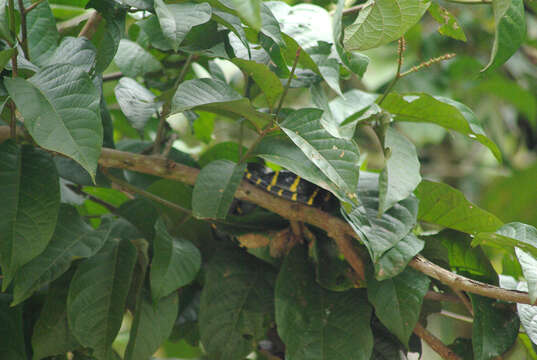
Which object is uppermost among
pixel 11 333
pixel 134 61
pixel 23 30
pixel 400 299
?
pixel 23 30

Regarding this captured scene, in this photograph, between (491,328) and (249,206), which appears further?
(249,206)

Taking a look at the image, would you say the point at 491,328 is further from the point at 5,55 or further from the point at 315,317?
the point at 5,55

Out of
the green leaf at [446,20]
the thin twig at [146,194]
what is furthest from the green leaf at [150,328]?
the green leaf at [446,20]

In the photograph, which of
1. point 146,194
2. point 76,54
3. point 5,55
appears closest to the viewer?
point 5,55

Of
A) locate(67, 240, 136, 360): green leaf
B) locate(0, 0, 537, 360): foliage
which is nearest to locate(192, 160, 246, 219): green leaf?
locate(0, 0, 537, 360): foliage

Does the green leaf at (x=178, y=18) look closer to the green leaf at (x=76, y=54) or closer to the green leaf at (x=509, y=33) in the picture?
the green leaf at (x=76, y=54)

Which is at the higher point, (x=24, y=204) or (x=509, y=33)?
(x=509, y=33)

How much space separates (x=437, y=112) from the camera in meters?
0.61

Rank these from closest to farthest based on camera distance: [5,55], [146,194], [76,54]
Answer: [5,55]
[76,54]
[146,194]

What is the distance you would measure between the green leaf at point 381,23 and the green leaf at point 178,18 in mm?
131

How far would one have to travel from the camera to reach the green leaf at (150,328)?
60 centimetres

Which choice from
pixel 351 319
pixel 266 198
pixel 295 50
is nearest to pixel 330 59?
pixel 295 50

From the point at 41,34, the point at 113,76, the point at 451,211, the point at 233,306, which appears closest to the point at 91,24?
the point at 41,34

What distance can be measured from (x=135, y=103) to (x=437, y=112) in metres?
0.34
